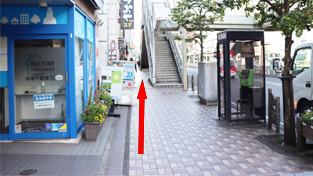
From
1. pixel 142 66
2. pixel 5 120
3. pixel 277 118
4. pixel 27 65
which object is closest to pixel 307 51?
pixel 277 118

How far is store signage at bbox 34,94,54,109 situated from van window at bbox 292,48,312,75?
6830 mm

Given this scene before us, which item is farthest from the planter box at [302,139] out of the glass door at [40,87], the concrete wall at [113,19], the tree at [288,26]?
the concrete wall at [113,19]

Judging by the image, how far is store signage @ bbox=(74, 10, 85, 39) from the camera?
6.41 m

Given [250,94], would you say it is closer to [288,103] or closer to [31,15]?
[288,103]

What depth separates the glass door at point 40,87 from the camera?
20.5ft

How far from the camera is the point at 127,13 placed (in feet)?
64.8

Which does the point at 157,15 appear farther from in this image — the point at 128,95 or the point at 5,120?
the point at 5,120

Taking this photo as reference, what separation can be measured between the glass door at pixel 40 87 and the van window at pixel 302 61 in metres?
6.49

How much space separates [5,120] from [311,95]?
7.82 metres

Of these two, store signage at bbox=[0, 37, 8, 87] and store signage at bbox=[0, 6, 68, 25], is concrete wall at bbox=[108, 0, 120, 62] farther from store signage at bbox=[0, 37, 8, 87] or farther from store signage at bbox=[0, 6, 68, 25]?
store signage at bbox=[0, 37, 8, 87]

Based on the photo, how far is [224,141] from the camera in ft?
21.3

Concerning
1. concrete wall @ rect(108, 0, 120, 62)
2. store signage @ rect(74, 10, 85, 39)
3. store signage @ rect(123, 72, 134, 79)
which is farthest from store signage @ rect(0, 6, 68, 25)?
concrete wall @ rect(108, 0, 120, 62)

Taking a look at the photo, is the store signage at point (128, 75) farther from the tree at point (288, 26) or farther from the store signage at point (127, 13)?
the store signage at point (127, 13)

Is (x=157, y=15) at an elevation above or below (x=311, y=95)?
above
